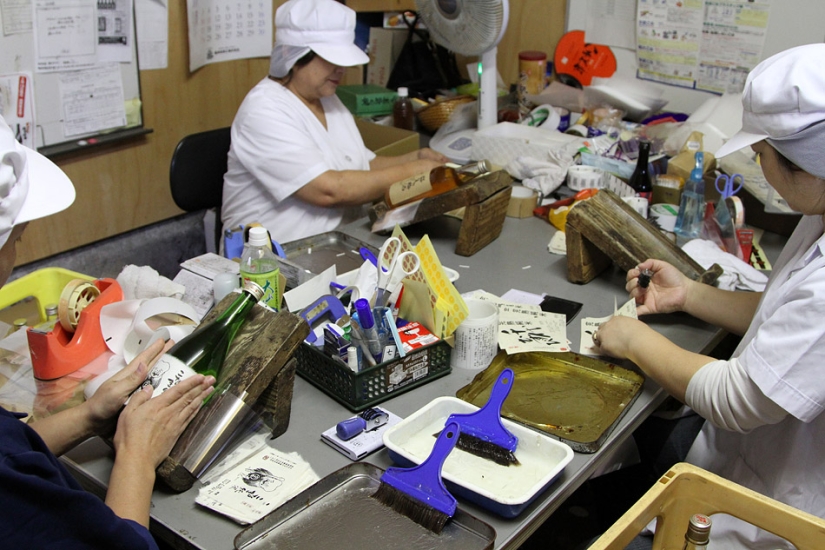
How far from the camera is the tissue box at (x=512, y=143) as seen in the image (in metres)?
2.45

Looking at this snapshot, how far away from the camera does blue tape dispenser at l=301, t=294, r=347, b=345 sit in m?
1.44

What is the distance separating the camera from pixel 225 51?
3.01 meters

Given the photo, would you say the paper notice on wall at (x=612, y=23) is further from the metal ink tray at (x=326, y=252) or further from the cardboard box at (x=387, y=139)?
the metal ink tray at (x=326, y=252)

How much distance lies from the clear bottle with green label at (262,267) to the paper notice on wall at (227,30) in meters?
1.61

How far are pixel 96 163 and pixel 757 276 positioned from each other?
2.23 meters

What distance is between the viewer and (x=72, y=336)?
1.40 metres

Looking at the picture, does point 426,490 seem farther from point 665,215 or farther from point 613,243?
point 665,215

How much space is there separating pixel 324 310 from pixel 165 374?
1.23 feet

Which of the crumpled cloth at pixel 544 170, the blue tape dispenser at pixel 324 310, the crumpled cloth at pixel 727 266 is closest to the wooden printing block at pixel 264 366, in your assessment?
the blue tape dispenser at pixel 324 310

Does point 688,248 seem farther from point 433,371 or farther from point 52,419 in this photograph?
point 52,419

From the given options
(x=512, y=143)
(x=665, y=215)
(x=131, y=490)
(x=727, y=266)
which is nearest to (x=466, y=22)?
(x=512, y=143)

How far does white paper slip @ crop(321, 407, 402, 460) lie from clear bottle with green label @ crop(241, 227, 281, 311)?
0.37 metres

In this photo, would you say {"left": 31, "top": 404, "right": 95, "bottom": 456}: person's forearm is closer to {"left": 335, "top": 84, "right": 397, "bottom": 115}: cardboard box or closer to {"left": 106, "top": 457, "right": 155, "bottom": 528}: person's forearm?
{"left": 106, "top": 457, "right": 155, "bottom": 528}: person's forearm

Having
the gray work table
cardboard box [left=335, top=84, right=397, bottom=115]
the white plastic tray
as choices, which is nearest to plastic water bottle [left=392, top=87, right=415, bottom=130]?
cardboard box [left=335, top=84, right=397, bottom=115]
